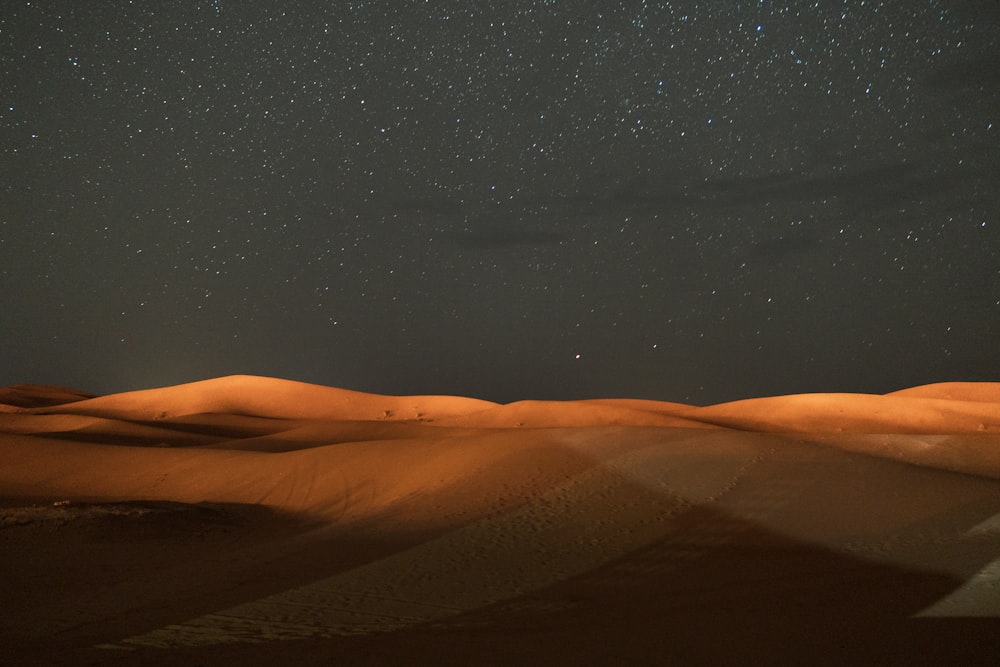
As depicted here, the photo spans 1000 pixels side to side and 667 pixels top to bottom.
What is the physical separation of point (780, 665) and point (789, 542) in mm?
5388

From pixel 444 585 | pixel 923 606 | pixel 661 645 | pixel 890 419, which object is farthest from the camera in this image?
pixel 890 419

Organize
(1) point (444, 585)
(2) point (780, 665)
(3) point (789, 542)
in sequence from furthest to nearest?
(3) point (789, 542) → (1) point (444, 585) → (2) point (780, 665)

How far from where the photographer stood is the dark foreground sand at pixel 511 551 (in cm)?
682

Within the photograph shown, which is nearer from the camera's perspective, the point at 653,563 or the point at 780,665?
the point at 780,665

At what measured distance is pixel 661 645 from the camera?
6605 mm

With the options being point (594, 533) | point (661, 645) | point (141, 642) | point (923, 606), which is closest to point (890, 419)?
point (594, 533)

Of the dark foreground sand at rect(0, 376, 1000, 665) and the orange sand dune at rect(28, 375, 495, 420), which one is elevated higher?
the orange sand dune at rect(28, 375, 495, 420)

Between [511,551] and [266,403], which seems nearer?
[511,551]

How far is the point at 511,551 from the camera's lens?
11.3 metres

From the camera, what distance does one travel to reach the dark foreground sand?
22.4ft

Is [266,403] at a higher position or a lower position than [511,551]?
higher

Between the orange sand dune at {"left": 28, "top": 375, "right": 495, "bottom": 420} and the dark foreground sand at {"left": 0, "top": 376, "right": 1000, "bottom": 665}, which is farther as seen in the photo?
the orange sand dune at {"left": 28, "top": 375, "right": 495, "bottom": 420}

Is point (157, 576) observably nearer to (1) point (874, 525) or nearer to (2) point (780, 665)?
(2) point (780, 665)

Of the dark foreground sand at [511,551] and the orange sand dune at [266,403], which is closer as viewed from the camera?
the dark foreground sand at [511,551]
